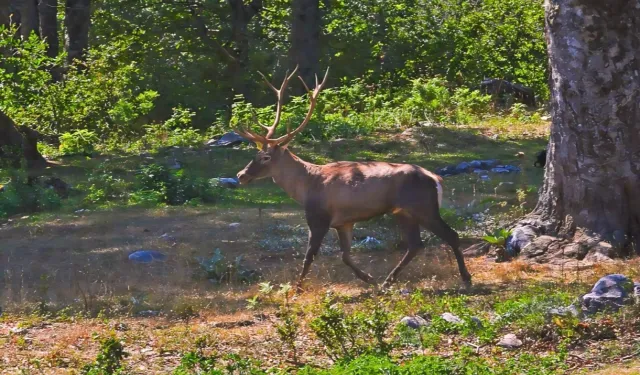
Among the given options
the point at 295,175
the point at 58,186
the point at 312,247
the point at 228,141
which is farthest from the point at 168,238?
the point at 228,141

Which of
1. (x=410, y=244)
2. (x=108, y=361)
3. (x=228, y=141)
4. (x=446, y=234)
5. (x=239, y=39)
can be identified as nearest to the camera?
(x=108, y=361)

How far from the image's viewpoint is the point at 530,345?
7734mm

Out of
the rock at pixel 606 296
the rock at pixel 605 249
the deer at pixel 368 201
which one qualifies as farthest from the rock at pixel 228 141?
the rock at pixel 606 296

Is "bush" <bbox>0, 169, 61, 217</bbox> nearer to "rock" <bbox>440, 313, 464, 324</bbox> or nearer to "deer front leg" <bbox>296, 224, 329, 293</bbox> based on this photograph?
"deer front leg" <bbox>296, 224, 329, 293</bbox>

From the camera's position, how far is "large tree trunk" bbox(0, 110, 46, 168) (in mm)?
18031

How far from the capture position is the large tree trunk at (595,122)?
10.7 m

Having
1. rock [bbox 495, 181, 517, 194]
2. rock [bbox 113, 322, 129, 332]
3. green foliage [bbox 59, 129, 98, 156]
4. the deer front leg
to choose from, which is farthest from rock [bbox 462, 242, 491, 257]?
green foliage [bbox 59, 129, 98, 156]

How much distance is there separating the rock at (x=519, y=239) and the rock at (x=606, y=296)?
2682mm

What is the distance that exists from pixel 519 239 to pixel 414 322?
11.2 ft

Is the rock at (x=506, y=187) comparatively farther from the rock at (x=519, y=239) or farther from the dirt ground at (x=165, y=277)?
the rock at (x=519, y=239)

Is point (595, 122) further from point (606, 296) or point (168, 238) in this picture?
point (168, 238)

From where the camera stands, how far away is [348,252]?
35.9 feet

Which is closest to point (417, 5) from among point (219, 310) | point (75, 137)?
point (75, 137)

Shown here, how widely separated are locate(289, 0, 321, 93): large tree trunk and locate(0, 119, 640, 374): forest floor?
5521mm
